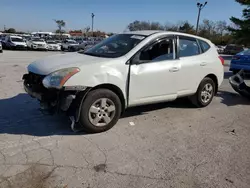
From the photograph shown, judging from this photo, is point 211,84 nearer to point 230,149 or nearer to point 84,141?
point 230,149

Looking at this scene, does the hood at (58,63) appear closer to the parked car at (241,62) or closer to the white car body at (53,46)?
the parked car at (241,62)

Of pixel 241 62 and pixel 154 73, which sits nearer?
pixel 154 73

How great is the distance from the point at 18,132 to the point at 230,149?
3259 millimetres

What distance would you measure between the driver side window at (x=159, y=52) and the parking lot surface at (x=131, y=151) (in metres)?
1.18

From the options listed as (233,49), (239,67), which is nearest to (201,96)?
(239,67)

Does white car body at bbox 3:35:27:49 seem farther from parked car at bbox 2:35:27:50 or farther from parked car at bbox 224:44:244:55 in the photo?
parked car at bbox 224:44:244:55

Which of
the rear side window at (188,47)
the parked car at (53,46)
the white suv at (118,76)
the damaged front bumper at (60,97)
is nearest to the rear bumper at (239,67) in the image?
the white suv at (118,76)

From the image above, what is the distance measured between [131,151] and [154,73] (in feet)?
5.10

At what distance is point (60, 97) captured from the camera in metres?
3.60

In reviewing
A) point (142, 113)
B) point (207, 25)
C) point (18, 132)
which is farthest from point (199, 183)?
point (207, 25)

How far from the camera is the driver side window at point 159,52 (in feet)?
14.1

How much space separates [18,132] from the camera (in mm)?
3832

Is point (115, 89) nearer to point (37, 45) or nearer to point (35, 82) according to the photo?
point (35, 82)

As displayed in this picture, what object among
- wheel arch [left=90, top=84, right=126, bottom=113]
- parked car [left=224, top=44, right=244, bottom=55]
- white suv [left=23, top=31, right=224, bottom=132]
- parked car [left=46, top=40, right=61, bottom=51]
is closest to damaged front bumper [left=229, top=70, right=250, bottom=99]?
white suv [left=23, top=31, right=224, bottom=132]
